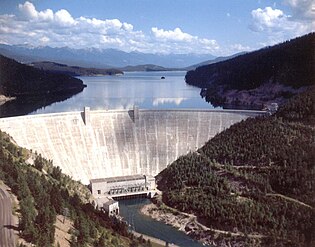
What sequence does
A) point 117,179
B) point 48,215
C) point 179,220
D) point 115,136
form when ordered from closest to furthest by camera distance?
point 48,215, point 179,220, point 117,179, point 115,136

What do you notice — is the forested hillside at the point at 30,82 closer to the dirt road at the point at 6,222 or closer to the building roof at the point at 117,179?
the building roof at the point at 117,179

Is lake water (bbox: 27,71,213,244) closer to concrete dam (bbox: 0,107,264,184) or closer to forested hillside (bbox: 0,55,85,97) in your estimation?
concrete dam (bbox: 0,107,264,184)

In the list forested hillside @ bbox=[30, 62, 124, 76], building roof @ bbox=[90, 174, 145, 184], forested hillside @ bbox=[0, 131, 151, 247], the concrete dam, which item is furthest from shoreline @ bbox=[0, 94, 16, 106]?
forested hillside @ bbox=[30, 62, 124, 76]

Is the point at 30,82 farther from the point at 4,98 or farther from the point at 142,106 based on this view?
the point at 142,106

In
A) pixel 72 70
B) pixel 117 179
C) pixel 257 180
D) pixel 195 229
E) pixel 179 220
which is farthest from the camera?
pixel 72 70

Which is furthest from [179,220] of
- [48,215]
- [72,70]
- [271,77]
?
[72,70]

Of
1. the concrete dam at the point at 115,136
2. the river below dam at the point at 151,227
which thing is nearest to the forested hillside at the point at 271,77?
the concrete dam at the point at 115,136
